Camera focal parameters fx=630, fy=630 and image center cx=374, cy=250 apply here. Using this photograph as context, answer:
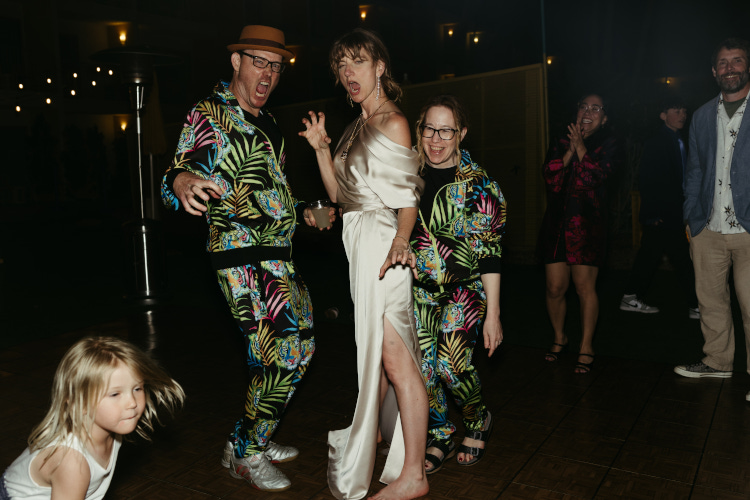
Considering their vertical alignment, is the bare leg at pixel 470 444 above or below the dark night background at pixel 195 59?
below

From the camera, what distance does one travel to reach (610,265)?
337 inches

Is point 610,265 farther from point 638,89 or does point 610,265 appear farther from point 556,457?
point 556,457

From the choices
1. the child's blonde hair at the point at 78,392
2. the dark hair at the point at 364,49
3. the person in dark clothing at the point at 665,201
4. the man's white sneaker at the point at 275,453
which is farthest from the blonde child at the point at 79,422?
the person in dark clothing at the point at 665,201

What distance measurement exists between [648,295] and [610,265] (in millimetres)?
1829

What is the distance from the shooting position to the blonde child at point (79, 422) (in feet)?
5.74

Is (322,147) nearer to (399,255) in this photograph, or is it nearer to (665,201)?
(399,255)

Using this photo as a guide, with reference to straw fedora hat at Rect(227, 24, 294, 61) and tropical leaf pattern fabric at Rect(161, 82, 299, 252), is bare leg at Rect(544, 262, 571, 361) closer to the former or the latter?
tropical leaf pattern fabric at Rect(161, 82, 299, 252)

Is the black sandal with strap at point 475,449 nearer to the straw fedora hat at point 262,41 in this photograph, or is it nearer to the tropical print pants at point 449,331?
the tropical print pants at point 449,331

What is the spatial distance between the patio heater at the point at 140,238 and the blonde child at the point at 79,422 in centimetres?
514

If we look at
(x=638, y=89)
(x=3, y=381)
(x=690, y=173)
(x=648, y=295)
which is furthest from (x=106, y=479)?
(x=638, y=89)

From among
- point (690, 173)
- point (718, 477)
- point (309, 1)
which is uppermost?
point (309, 1)

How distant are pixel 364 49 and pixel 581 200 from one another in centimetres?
223

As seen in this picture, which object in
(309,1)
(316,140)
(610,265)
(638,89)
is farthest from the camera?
(309,1)

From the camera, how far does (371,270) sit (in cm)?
249
